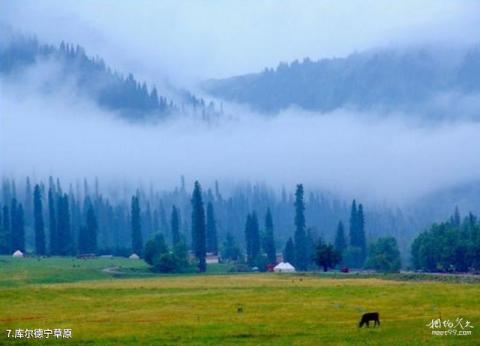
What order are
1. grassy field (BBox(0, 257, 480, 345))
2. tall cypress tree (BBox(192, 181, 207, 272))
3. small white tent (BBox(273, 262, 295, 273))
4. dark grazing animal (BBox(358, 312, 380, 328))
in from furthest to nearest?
tall cypress tree (BBox(192, 181, 207, 272))
small white tent (BBox(273, 262, 295, 273))
dark grazing animal (BBox(358, 312, 380, 328))
grassy field (BBox(0, 257, 480, 345))

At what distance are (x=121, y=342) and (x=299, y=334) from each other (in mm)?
11413

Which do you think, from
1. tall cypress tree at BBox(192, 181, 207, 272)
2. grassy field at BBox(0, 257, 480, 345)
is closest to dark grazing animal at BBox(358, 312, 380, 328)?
grassy field at BBox(0, 257, 480, 345)

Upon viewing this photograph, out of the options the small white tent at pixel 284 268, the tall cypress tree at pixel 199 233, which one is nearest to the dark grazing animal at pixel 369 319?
the small white tent at pixel 284 268

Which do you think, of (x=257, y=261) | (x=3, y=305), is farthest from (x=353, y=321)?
(x=257, y=261)

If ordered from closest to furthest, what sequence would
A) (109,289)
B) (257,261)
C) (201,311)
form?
(201,311) < (109,289) < (257,261)

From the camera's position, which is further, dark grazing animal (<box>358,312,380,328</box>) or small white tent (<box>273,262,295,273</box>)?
small white tent (<box>273,262,295,273</box>)

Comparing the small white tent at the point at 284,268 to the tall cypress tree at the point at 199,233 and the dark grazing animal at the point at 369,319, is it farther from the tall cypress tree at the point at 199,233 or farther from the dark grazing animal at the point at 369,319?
the dark grazing animal at the point at 369,319

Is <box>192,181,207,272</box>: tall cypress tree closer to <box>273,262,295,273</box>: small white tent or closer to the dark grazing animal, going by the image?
<box>273,262,295,273</box>: small white tent

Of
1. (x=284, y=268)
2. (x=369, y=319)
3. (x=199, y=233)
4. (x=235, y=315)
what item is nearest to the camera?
(x=369, y=319)

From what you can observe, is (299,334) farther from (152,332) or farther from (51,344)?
(51,344)

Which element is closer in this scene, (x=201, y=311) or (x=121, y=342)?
(x=121, y=342)

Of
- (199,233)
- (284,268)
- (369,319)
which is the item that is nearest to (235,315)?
(369,319)

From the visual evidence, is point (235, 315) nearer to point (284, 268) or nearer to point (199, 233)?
point (284, 268)

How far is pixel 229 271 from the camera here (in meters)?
180
